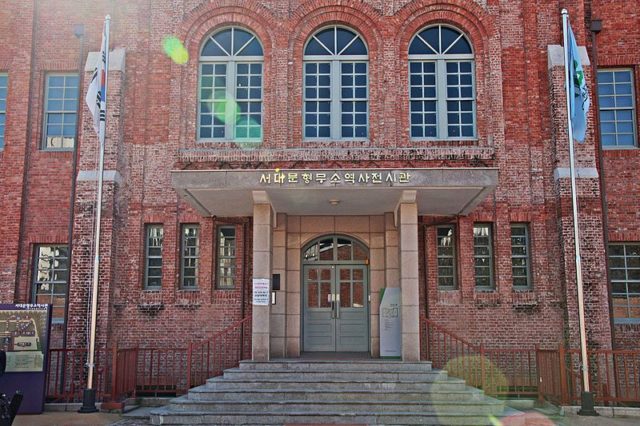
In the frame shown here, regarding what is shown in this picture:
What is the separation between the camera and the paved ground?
44.7 feet

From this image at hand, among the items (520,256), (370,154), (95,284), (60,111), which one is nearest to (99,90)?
(60,111)

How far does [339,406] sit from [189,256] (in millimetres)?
6374

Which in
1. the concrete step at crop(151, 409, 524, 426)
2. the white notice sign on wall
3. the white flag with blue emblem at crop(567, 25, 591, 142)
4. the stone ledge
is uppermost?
the white flag with blue emblem at crop(567, 25, 591, 142)

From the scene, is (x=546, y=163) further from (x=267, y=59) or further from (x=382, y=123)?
(x=267, y=59)

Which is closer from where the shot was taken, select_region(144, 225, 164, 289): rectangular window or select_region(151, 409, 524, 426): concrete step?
select_region(151, 409, 524, 426): concrete step

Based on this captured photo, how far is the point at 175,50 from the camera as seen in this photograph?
18.5 metres

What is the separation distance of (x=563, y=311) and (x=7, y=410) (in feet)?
41.0

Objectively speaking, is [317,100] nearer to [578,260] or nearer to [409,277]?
[409,277]

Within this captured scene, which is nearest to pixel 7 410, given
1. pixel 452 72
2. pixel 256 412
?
pixel 256 412

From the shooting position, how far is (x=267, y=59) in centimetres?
1833

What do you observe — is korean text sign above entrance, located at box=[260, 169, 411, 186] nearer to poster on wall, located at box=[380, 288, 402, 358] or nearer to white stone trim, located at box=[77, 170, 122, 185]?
poster on wall, located at box=[380, 288, 402, 358]

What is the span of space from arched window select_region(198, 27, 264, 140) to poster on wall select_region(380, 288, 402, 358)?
17.4 ft

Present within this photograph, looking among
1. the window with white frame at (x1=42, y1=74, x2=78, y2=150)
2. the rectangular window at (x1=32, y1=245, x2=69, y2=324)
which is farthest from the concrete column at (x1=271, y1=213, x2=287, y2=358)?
the window with white frame at (x1=42, y1=74, x2=78, y2=150)

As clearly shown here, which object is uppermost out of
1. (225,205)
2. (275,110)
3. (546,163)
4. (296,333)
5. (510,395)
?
(275,110)
